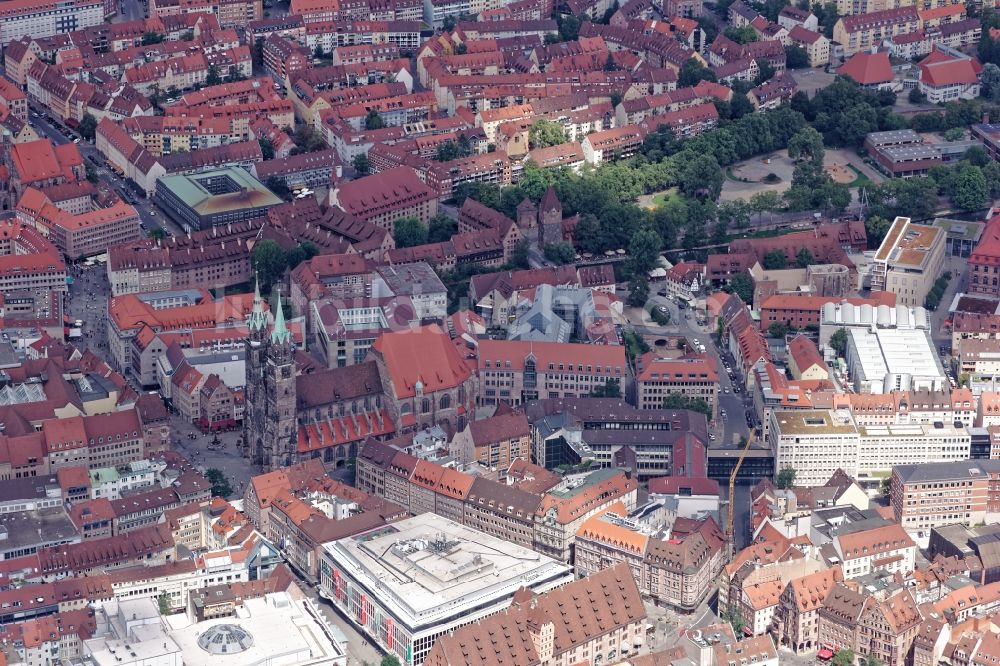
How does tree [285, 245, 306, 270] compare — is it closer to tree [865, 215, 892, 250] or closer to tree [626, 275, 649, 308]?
tree [626, 275, 649, 308]

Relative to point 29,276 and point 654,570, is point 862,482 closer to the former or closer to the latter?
point 654,570

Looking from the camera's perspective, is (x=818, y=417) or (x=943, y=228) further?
(x=943, y=228)

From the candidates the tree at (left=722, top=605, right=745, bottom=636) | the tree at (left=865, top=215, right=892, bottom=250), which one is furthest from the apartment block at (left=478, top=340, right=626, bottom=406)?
the tree at (left=865, top=215, right=892, bottom=250)

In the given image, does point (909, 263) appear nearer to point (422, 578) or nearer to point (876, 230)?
point (876, 230)

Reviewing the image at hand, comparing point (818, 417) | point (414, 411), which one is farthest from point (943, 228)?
point (414, 411)

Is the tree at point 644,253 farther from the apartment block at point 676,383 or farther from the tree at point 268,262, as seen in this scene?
the tree at point 268,262

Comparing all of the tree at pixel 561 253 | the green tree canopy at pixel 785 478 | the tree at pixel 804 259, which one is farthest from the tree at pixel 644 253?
the green tree canopy at pixel 785 478
